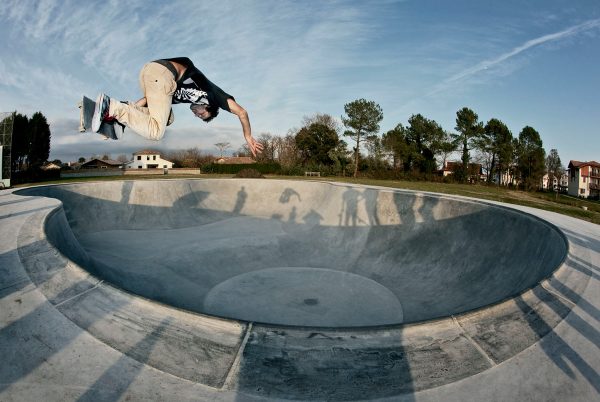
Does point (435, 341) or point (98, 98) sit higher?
point (98, 98)

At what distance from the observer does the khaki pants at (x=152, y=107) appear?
17.0 ft

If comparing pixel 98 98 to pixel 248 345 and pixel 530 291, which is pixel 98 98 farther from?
pixel 530 291

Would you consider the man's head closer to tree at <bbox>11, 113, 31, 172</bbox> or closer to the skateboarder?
the skateboarder

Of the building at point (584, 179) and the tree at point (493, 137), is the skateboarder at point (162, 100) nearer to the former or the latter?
the tree at point (493, 137)

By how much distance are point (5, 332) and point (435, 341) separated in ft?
11.2

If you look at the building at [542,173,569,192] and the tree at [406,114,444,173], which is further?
the building at [542,173,569,192]

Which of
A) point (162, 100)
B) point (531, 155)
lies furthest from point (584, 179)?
point (162, 100)

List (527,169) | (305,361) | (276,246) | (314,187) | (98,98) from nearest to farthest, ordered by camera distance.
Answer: (305,361)
(98,98)
(276,246)
(314,187)
(527,169)

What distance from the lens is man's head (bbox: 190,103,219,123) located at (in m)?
5.91

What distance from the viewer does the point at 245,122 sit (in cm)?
581

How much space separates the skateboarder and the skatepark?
2.01 meters

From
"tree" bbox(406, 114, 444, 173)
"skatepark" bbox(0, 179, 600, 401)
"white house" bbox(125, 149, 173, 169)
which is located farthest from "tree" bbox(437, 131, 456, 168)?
"white house" bbox(125, 149, 173, 169)

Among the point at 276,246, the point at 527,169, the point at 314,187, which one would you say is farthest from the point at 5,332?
the point at 527,169

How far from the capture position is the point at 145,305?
297 centimetres
